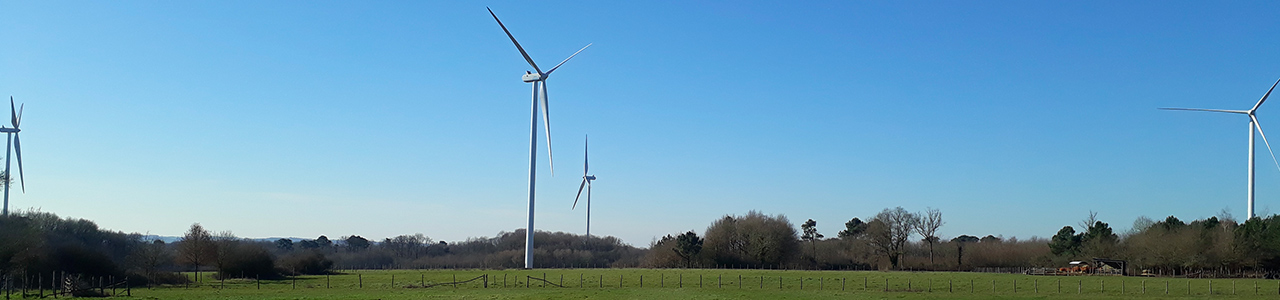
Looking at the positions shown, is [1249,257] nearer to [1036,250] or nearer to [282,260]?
[1036,250]

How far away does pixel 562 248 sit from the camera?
15638 cm

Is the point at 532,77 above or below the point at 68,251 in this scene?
above

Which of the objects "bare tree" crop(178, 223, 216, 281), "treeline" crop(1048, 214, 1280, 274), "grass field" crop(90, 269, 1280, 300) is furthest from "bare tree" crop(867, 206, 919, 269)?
"bare tree" crop(178, 223, 216, 281)

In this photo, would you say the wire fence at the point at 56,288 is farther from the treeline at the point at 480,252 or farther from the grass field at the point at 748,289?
the treeline at the point at 480,252

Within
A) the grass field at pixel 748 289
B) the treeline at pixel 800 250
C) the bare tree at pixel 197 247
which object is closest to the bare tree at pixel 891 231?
A: the treeline at pixel 800 250

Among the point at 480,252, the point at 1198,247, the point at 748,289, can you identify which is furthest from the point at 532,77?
the point at 480,252

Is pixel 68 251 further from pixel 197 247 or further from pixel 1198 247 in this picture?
pixel 1198 247

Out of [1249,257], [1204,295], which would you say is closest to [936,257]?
[1249,257]

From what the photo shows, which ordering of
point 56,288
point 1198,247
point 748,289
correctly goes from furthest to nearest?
point 1198,247
point 748,289
point 56,288

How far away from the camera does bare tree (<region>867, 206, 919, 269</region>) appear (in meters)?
110

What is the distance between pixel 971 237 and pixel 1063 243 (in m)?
94.8

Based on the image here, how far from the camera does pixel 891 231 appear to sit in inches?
4345

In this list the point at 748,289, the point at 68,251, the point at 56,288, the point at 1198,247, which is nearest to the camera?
the point at 56,288

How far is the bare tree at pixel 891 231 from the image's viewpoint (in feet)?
362
